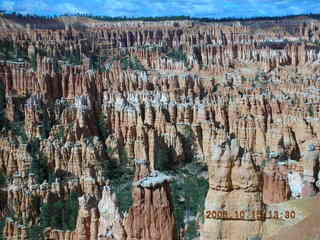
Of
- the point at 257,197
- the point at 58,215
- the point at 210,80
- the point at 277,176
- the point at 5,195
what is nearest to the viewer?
the point at 257,197

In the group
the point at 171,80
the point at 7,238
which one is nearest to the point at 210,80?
the point at 171,80

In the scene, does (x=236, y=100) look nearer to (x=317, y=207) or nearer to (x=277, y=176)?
(x=277, y=176)

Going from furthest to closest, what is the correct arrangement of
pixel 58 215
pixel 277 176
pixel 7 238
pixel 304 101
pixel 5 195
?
pixel 304 101 → pixel 5 195 → pixel 58 215 → pixel 7 238 → pixel 277 176

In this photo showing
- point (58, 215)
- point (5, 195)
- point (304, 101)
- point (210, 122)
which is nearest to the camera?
point (58, 215)

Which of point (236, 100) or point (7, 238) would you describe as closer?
point (7, 238)

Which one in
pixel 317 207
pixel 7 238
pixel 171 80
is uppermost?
pixel 171 80

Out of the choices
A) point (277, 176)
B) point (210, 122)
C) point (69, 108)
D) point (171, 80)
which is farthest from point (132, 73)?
point (277, 176)

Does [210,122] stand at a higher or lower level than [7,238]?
higher

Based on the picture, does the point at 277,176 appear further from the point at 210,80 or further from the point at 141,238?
the point at 210,80
